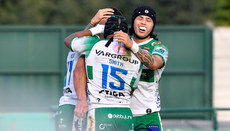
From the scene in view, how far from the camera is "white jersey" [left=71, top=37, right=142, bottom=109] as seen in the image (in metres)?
4.45

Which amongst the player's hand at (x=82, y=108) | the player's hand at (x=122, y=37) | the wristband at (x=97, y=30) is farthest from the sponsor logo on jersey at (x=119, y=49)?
the player's hand at (x=82, y=108)

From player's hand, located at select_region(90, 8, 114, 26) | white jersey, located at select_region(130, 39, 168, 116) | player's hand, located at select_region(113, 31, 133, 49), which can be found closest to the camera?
player's hand, located at select_region(113, 31, 133, 49)

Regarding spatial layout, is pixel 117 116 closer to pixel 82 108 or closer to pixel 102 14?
pixel 82 108

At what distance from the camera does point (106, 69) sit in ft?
14.6

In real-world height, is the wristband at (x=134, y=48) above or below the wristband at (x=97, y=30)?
below

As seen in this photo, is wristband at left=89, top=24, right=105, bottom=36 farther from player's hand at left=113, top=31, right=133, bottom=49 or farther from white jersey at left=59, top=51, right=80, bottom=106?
white jersey at left=59, top=51, right=80, bottom=106

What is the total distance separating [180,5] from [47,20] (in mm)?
14595

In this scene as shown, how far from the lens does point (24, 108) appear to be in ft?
45.4

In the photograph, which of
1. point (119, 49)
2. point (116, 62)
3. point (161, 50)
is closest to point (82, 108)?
point (116, 62)

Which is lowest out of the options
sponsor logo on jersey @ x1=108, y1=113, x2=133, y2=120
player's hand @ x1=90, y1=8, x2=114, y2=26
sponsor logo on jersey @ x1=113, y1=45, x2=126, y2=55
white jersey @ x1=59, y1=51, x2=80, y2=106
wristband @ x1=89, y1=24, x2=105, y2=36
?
sponsor logo on jersey @ x1=108, y1=113, x2=133, y2=120

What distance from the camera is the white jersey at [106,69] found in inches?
175

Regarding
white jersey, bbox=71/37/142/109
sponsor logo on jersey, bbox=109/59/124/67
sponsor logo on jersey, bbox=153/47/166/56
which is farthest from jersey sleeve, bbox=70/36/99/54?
sponsor logo on jersey, bbox=153/47/166/56

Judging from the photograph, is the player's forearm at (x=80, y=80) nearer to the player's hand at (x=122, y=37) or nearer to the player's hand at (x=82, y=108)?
the player's hand at (x=82, y=108)

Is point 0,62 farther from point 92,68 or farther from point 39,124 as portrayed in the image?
point 92,68
